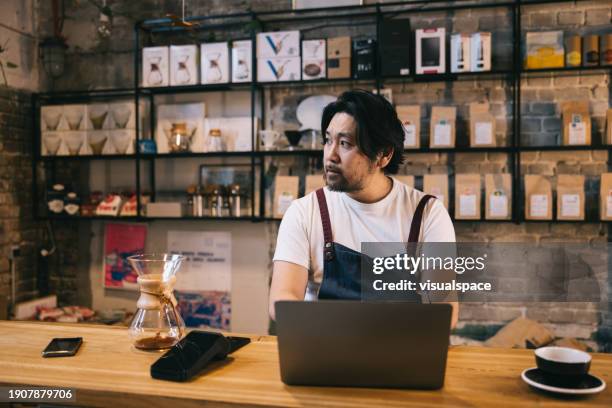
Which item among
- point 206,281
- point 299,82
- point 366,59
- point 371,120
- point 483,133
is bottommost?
point 206,281

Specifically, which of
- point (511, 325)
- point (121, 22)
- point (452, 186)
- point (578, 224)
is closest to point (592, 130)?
point (578, 224)

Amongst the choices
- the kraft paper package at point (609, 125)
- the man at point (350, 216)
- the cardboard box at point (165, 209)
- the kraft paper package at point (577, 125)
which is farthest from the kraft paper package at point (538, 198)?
the cardboard box at point (165, 209)

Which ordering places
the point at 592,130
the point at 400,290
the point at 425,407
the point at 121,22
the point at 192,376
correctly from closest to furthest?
the point at 425,407
the point at 192,376
the point at 400,290
the point at 592,130
the point at 121,22

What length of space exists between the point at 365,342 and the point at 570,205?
2327 millimetres

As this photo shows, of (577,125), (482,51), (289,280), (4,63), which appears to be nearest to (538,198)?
(577,125)

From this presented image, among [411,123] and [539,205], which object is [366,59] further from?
[539,205]

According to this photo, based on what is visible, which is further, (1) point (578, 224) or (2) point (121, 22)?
(2) point (121, 22)

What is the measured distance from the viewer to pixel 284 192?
329 cm

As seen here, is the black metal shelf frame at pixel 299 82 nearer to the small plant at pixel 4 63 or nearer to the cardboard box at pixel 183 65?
the cardboard box at pixel 183 65

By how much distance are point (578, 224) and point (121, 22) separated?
10.7 ft

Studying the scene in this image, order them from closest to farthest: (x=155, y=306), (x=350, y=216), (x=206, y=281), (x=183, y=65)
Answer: (x=155, y=306) → (x=350, y=216) → (x=183, y=65) → (x=206, y=281)

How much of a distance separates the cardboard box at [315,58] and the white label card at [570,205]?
5.03ft

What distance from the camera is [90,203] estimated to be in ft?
12.0

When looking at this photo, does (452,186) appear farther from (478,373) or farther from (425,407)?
(425,407)
